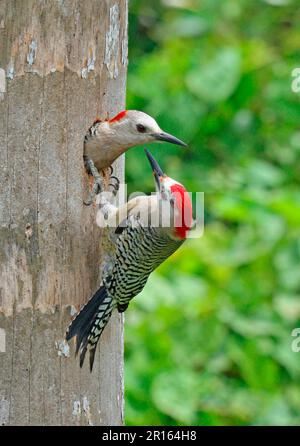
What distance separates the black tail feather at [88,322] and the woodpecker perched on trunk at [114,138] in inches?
15.2

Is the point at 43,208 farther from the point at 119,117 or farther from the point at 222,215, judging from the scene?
the point at 222,215

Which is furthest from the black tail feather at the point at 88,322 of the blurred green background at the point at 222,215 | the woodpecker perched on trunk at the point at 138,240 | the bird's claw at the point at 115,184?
the blurred green background at the point at 222,215

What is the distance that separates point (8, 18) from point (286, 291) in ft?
12.6

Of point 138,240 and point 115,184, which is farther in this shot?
point 115,184

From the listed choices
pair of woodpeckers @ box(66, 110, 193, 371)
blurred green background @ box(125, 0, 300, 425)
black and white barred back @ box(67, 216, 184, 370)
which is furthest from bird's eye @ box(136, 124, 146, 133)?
blurred green background @ box(125, 0, 300, 425)

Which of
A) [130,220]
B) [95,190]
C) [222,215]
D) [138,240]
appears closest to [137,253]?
[138,240]

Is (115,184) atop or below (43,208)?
atop

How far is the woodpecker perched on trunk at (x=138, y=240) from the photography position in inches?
148

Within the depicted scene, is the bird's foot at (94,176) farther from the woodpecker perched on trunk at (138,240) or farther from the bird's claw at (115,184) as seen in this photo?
the bird's claw at (115,184)

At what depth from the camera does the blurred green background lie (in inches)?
246

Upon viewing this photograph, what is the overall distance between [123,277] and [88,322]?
27cm

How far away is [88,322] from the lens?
143 inches

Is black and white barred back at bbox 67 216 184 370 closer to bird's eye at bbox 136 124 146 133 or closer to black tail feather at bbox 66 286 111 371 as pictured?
black tail feather at bbox 66 286 111 371
